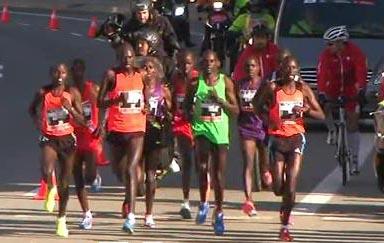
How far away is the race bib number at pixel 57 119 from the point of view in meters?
14.0

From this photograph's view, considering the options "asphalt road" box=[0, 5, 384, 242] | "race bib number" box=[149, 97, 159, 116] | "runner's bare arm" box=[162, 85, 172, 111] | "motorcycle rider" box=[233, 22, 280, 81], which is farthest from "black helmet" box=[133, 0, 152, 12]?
"race bib number" box=[149, 97, 159, 116]

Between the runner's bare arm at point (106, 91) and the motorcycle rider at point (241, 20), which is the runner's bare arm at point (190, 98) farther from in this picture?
the motorcycle rider at point (241, 20)

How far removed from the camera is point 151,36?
17.0 m

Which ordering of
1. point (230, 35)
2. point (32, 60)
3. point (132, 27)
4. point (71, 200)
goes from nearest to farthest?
point (71, 200), point (132, 27), point (230, 35), point (32, 60)

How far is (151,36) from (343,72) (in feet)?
8.37

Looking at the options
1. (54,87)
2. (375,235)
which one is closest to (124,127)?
(54,87)

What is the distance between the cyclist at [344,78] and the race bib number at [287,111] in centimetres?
420

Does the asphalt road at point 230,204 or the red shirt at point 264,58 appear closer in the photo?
the asphalt road at point 230,204

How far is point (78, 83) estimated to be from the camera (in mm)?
15109

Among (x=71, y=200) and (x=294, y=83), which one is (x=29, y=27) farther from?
(x=294, y=83)

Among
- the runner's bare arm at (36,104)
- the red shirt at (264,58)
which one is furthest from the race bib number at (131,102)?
the red shirt at (264,58)

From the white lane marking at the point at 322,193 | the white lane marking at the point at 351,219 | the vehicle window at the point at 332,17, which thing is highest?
the vehicle window at the point at 332,17

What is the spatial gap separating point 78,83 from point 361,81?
4.39 meters

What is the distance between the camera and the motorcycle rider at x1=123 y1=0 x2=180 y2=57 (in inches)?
690
